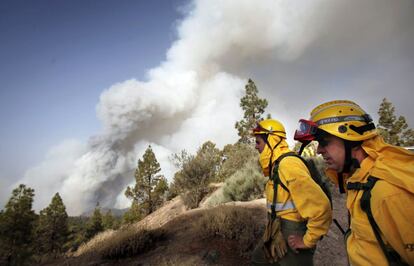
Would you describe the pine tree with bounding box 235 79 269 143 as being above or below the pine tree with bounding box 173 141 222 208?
above

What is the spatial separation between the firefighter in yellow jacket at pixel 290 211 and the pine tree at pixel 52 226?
41297 mm

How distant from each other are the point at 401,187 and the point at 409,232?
236 mm

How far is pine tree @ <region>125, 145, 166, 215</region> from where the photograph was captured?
36.7m

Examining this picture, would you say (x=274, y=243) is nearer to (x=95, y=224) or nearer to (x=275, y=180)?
(x=275, y=180)

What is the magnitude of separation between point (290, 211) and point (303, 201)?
0.33 meters

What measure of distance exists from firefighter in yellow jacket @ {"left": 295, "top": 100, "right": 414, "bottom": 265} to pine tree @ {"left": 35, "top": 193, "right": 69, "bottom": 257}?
42562 mm

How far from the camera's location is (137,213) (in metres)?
35.0

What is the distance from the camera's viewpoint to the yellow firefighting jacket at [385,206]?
132cm

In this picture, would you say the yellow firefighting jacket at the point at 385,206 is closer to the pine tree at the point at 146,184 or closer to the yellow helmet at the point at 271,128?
the yellow helmet at the point at 271,128

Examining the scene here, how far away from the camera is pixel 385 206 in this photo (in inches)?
54.3

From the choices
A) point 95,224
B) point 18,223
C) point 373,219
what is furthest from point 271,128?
point 95,224

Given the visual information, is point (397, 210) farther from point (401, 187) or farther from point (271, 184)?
point (271, 184)

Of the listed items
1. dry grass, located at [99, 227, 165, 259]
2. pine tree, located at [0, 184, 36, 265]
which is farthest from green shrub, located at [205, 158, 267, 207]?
pine tree, located at [0, 184, 36, 265]

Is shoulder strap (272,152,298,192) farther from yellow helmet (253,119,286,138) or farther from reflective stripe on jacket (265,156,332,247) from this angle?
yellow helmet (253,119,286,138)
